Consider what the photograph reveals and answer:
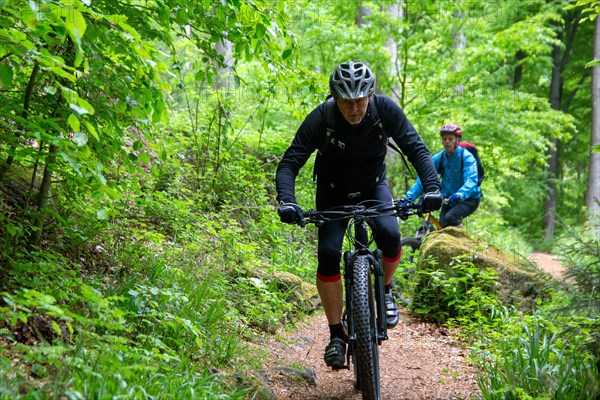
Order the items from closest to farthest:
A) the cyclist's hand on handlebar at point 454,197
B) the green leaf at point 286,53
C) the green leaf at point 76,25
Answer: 1. the green leaf at point 76,25
2. the green leaf at point 286,53
3. the cyclist's hand on handlebar at point 454,197

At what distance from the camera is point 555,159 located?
2433cm

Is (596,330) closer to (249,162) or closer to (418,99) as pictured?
(249,162)

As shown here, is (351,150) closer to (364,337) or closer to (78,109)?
(364,337)

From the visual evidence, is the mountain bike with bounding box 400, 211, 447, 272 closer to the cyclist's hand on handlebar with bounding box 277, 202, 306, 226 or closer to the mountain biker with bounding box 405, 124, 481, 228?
the mountain biker with bounding box 405, 124, 481, 228

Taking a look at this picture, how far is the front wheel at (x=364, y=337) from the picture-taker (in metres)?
4.06

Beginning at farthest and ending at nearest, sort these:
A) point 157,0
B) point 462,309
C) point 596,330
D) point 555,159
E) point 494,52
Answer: point 555,159 → point 494,52 → point 462,309 → point 596,330 → point 157,0

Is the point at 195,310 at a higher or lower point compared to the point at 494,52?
lower

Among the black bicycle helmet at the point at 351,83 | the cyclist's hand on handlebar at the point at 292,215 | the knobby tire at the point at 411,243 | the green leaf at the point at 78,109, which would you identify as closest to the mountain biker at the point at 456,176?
the knobby tire at the point at 411,243

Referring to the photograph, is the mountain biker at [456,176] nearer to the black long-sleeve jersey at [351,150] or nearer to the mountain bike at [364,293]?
the black long-sleeve jersey at [351,150]

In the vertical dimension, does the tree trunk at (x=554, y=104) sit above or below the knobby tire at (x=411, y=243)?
above

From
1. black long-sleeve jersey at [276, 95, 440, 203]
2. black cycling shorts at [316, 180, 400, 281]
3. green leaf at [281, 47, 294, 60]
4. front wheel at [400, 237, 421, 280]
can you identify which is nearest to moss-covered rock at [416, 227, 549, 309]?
front wheel at [400, 237, 421, 280]

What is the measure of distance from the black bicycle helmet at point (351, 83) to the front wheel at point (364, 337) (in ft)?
4.40

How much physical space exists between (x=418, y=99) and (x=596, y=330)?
920 centimetres

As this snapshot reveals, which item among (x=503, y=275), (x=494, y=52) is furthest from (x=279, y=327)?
(x=494, y=52)
